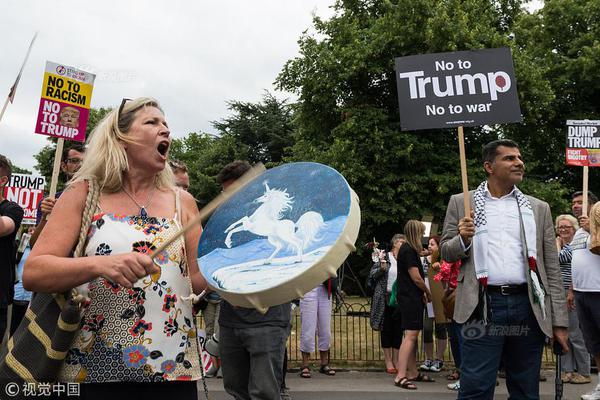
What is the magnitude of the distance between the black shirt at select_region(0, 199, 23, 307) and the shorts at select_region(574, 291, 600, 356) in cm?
572

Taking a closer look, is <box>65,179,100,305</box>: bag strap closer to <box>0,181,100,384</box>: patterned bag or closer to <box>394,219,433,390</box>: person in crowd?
<box>0,181,100,384</box>: patterned bag

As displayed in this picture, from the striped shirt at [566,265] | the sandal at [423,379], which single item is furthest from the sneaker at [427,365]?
the striped shirt at [566,265]

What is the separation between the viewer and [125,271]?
1838 mm

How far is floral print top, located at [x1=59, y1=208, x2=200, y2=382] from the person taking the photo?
6.64ft

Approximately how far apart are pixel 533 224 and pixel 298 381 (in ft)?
14.1

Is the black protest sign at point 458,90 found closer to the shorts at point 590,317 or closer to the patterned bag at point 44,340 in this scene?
the shorts at point 590,317

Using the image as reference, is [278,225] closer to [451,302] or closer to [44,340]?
[44,340]

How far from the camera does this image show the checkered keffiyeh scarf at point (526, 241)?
12.6 feet

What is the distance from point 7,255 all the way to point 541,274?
4115mm

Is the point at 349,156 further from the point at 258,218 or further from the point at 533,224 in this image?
the point at 258,218

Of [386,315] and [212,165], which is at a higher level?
[212,165]

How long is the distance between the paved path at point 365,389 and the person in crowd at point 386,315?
36cm

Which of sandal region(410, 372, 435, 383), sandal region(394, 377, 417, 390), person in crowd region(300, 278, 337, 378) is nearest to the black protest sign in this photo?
person in crowd region(300, 278, 337, 378)

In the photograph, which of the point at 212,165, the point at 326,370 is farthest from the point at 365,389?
the point at 212,165
